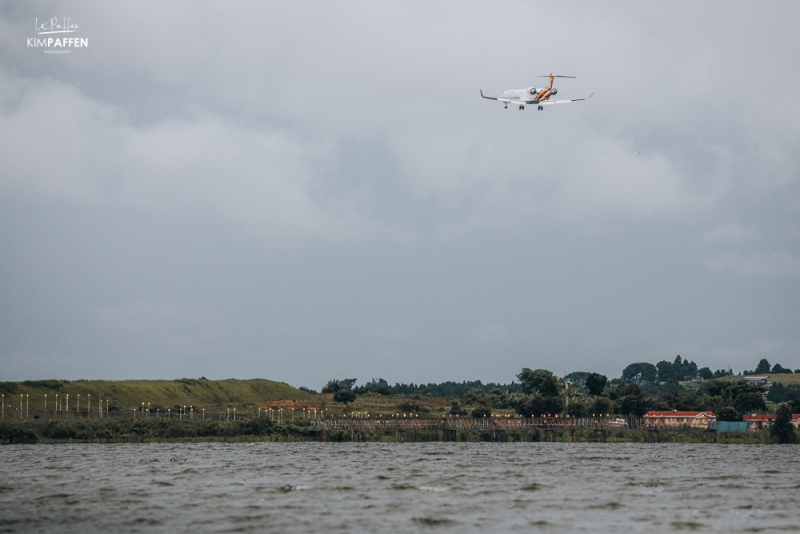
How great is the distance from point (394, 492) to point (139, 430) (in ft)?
346

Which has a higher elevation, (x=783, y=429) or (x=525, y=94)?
(x=525, y=94)

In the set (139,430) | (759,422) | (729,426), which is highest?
(139,430)

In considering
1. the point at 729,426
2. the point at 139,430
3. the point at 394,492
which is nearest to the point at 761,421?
the point at 729,426

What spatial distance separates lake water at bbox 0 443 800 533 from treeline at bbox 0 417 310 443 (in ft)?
114

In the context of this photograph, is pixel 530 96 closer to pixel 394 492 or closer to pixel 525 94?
pixel 525 94

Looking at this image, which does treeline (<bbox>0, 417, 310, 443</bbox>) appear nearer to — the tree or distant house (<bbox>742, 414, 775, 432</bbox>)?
the tree

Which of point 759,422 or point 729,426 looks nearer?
point 759,422

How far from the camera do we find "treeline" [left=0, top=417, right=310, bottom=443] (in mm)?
160125

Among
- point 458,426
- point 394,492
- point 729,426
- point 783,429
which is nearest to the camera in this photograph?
point 394,492

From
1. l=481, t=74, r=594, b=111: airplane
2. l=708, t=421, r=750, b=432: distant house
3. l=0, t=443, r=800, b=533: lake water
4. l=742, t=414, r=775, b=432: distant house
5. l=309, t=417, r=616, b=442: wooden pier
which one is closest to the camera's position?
l=0, t=443, r=800, b=533: lake water

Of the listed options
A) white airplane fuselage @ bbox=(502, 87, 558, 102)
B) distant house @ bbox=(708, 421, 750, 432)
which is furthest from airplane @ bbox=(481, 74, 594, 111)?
distant house @ bbox=(708, 421, 750, 432)

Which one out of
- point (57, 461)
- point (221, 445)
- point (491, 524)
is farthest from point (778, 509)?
point (221, 445)

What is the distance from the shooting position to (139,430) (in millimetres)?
168375

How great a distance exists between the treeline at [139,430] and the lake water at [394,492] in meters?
34.7
